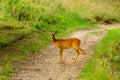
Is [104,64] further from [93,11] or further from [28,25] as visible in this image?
[93,11]

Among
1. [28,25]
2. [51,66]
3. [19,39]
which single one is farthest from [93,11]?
[51,66]

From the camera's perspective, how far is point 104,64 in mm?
10203

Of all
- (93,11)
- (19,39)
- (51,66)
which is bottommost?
(51,66)

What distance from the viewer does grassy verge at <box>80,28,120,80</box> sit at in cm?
953

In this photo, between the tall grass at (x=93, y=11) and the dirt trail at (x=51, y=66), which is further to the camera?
the tall grass at (x=93, y=11)

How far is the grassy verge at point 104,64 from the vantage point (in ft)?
31.3

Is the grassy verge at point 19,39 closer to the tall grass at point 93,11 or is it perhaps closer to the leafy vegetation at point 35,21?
the leafy vegetation at point 35,21

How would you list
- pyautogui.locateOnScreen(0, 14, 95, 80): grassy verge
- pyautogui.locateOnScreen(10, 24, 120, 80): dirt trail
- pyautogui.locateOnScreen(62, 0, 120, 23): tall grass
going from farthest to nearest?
pyautogui.locateOnScreen(62, 0, 120, 23): tall grass, pyautogui.locateOnScreen(0, 14, 95, 80): grassy verge, pyautogui.locateOnScreen(10, 24, 120, 80): dirt trail

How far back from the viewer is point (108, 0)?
30.4 meters

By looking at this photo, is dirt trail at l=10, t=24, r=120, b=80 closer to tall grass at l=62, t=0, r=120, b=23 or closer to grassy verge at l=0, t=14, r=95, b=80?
grassy verge at l=0, t=14, r=95, b=80

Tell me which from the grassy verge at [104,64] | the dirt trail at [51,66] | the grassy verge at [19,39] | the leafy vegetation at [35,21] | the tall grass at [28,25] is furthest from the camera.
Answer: the leafy vegetation at [35,21]

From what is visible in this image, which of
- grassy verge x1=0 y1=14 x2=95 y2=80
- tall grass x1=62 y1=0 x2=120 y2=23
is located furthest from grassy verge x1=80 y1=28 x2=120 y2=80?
tall grass x1=62 y1=0 x2=120 y2=23

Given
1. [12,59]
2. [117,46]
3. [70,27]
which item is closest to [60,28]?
[70,27]

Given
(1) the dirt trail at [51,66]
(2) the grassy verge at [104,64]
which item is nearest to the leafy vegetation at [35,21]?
(1) the dirt trail at [51,66]
